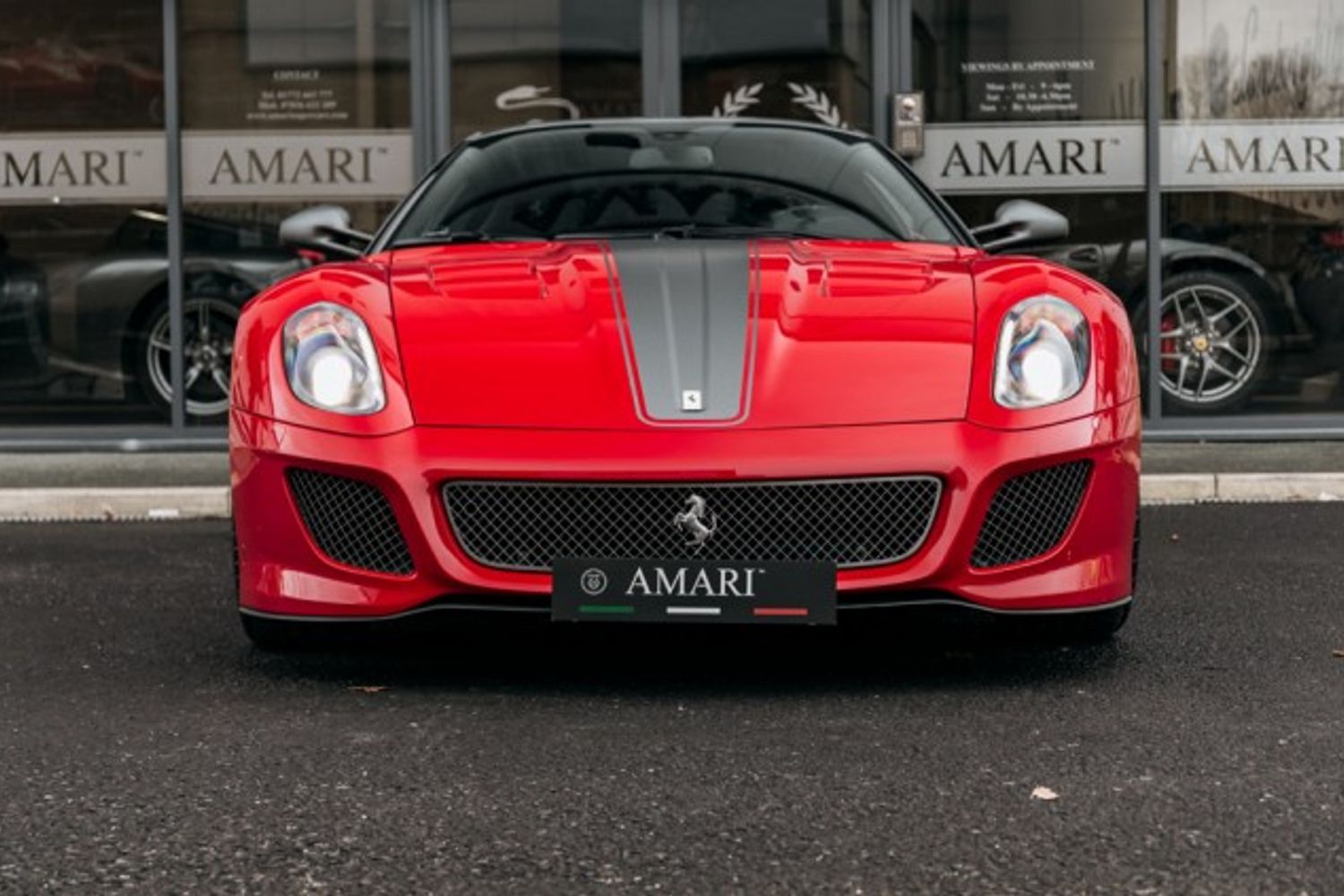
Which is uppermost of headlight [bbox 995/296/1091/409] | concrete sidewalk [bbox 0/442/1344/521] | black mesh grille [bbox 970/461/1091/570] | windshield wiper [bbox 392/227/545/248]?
windshield wiper [bbox 392/227/545/248]

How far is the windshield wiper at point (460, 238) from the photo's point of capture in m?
5.29

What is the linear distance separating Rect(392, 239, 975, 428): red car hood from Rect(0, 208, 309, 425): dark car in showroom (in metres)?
5.66

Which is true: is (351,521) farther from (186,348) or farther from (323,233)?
(186,348)

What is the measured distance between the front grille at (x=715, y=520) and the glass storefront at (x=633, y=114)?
6.27 metres

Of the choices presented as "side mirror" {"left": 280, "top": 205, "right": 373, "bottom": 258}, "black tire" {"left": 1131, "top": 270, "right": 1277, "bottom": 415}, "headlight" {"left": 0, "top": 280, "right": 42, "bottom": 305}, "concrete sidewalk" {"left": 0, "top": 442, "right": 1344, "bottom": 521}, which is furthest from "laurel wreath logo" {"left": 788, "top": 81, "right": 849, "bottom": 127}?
"side mirror" {"left": 280, "top": 205, "right": 373, "bottom": 258}

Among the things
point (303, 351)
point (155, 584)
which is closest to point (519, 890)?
point (303, 351)

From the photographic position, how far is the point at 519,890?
9.80ft

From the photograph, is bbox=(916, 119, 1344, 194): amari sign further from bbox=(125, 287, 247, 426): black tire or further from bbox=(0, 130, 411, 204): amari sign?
bbox=(125, 287, 247, 426): black tire

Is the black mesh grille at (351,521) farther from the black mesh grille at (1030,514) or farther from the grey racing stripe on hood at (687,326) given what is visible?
the black mesh grille at (1030,514)

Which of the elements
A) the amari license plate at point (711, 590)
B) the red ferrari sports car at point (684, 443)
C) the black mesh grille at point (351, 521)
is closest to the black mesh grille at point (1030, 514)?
the red ferrari sports car at point (684, 443)

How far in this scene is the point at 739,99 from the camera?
34.0ft

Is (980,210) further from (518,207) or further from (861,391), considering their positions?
(861,391)

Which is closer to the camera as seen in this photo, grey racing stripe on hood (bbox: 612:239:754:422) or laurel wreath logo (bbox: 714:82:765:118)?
grey racing stripe on hood (bbox: 612:239:754:422)

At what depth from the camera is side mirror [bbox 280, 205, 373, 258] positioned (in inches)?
225
